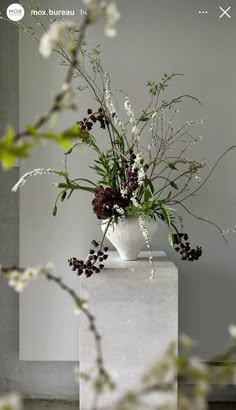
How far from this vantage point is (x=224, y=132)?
3010 mm

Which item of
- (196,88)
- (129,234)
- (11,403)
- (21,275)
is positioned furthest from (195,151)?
(11,403)

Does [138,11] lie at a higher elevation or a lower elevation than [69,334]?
higher

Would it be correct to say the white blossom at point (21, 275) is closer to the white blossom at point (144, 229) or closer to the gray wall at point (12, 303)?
the white blossom at point (144, 229)

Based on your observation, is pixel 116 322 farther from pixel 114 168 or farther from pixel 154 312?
pixel 114 168

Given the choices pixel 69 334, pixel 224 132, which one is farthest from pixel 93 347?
pixel 224 132

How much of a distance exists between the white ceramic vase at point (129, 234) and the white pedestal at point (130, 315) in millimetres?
111

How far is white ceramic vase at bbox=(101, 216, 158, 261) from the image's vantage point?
2.46 metres

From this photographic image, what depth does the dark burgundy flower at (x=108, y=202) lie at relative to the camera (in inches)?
92.4

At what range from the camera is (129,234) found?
2463 millimetres

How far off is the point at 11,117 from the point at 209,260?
1332 mm

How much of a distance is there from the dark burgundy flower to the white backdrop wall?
63 cm

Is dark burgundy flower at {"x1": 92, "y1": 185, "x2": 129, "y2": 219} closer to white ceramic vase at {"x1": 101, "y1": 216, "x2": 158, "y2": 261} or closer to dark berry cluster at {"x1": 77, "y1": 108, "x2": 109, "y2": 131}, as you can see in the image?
white ceramic vase at {"x1": 101, "y1": 216, "x2": 158, "y2": 261}

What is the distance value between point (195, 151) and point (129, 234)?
77cm

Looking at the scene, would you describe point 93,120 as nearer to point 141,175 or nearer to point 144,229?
point 141,175
